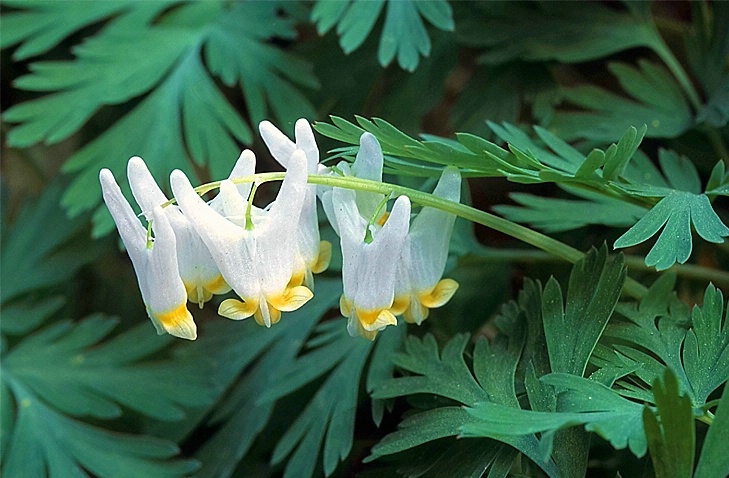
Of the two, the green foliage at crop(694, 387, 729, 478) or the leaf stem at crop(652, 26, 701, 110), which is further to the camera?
the leaf stem at crop(652, 26, 701, 110)

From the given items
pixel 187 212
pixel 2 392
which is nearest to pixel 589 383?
pixel 187 212

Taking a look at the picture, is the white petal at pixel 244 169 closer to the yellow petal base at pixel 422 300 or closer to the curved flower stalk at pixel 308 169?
the curved flower stalk at pixel 308 169

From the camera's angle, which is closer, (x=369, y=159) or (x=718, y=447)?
(x=718, y=447)

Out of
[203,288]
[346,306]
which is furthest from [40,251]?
[346,306]

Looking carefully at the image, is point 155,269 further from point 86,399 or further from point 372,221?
point 86,399

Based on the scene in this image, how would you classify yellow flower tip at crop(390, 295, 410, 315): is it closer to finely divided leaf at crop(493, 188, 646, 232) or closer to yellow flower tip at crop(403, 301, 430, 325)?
yellow flower tip at crop(403, 301, 430, 325)

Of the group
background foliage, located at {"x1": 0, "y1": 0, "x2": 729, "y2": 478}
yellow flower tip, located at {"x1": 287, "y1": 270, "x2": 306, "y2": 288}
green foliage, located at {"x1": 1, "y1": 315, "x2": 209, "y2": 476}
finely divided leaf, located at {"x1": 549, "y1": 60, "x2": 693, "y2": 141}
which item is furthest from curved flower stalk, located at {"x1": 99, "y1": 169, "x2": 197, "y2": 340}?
finely divided leaf, located at {"x1": 549, "y1": 60, "x2": 693, "y2": 141}

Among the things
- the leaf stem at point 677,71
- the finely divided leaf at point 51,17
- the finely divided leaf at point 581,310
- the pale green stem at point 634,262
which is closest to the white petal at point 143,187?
the finely divided leaf at point 581,310
